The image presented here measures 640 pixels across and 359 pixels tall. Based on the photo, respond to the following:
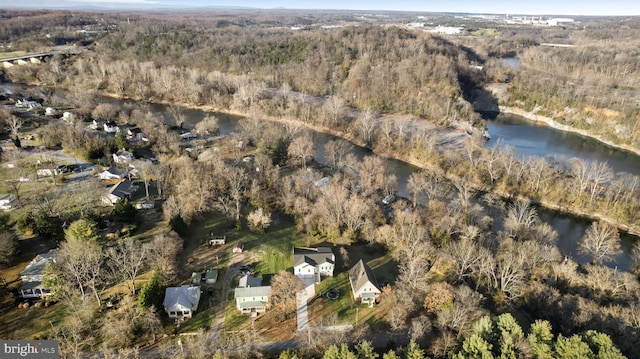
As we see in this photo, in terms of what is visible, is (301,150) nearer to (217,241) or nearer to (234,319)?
(217,241)

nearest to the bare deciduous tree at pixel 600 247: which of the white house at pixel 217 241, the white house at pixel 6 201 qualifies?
the white house at pixel 217 241

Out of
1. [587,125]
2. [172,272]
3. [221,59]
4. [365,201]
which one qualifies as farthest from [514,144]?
[221,59]

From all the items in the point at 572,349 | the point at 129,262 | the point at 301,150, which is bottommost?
the point at 129,262

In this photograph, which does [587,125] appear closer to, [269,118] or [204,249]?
[269,118]

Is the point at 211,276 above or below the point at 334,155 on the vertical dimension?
below

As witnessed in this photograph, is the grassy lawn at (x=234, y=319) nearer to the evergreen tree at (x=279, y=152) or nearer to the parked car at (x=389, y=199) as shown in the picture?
the parked car at (x=389, y=199)

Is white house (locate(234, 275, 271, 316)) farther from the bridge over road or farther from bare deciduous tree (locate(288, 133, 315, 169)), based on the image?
the bridge over road

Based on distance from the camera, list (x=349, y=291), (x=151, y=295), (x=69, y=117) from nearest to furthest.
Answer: (x=151, y=295) → (x=349, y=291) → (x=69, y=117)

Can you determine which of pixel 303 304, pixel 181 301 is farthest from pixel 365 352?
pixel 181 301
